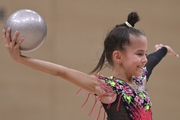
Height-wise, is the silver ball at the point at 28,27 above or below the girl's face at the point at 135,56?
above

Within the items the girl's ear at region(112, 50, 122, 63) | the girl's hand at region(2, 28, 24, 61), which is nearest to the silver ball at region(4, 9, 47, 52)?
the girl's hand at region(2, 28, 24, 61)

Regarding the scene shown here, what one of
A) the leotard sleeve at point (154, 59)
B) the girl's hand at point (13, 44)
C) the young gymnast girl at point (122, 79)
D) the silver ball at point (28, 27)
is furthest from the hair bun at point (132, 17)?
the girl's hand at point (13, 44)

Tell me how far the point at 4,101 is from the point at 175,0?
2467mm

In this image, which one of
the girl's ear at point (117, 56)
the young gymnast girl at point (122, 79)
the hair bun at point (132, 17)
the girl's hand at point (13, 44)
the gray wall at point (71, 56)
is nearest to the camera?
the girl's hand at point (13, 44)

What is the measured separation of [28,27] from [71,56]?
2508mm

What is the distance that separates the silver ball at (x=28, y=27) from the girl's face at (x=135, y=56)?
0.53 meters

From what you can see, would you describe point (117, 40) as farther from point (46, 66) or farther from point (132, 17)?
point (46, 66)

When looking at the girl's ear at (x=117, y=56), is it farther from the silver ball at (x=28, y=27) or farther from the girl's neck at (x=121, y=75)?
the silver ball at (x=28, y=27)

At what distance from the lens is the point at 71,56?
425cm

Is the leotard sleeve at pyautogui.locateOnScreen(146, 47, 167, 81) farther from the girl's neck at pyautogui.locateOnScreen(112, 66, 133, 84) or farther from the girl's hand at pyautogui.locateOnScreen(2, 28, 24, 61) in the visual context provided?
the girl's hand at pyautogui.locateOnScreen(2, 28, 24, 61)

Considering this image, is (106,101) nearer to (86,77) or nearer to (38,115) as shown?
(86,77)

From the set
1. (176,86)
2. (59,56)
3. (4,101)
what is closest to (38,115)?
(4,101)

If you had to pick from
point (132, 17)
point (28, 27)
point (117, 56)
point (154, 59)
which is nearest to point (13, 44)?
point (28, 27)

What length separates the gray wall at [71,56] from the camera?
4.09 metres
